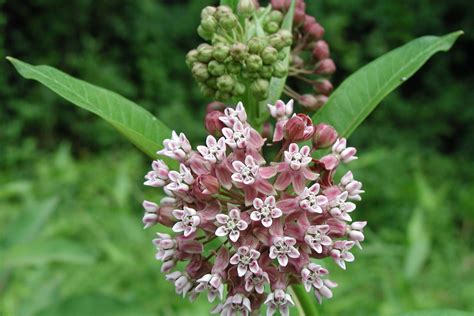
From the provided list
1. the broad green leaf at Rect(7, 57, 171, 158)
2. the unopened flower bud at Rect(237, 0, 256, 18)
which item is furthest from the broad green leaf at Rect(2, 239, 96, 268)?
the unopened flower bud at Rect(237, 0, 256, 18)

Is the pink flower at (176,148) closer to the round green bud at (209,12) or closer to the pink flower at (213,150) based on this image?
the pink flower at (213,150)

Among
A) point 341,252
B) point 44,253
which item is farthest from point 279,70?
point 44,253

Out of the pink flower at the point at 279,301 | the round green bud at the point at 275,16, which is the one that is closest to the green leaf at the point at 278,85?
the round green bud at the point at 275,16

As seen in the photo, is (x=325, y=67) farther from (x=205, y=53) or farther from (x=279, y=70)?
(x=205, y=53)

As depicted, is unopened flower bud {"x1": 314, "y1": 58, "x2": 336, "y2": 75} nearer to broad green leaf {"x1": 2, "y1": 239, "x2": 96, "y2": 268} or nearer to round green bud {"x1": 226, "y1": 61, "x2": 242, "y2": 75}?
round green bud {"x1": 226, "y1": 61, "x2": 242, "y2": 75}

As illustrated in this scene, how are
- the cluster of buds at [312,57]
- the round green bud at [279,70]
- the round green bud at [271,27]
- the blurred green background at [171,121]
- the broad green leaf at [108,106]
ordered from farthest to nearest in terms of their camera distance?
the blurred green background at [171,121] < the cluster of buds at [312,57] < the round green bud at [271,27] < the round green bud at [279,70] < the broad green leaf at [108,106]
